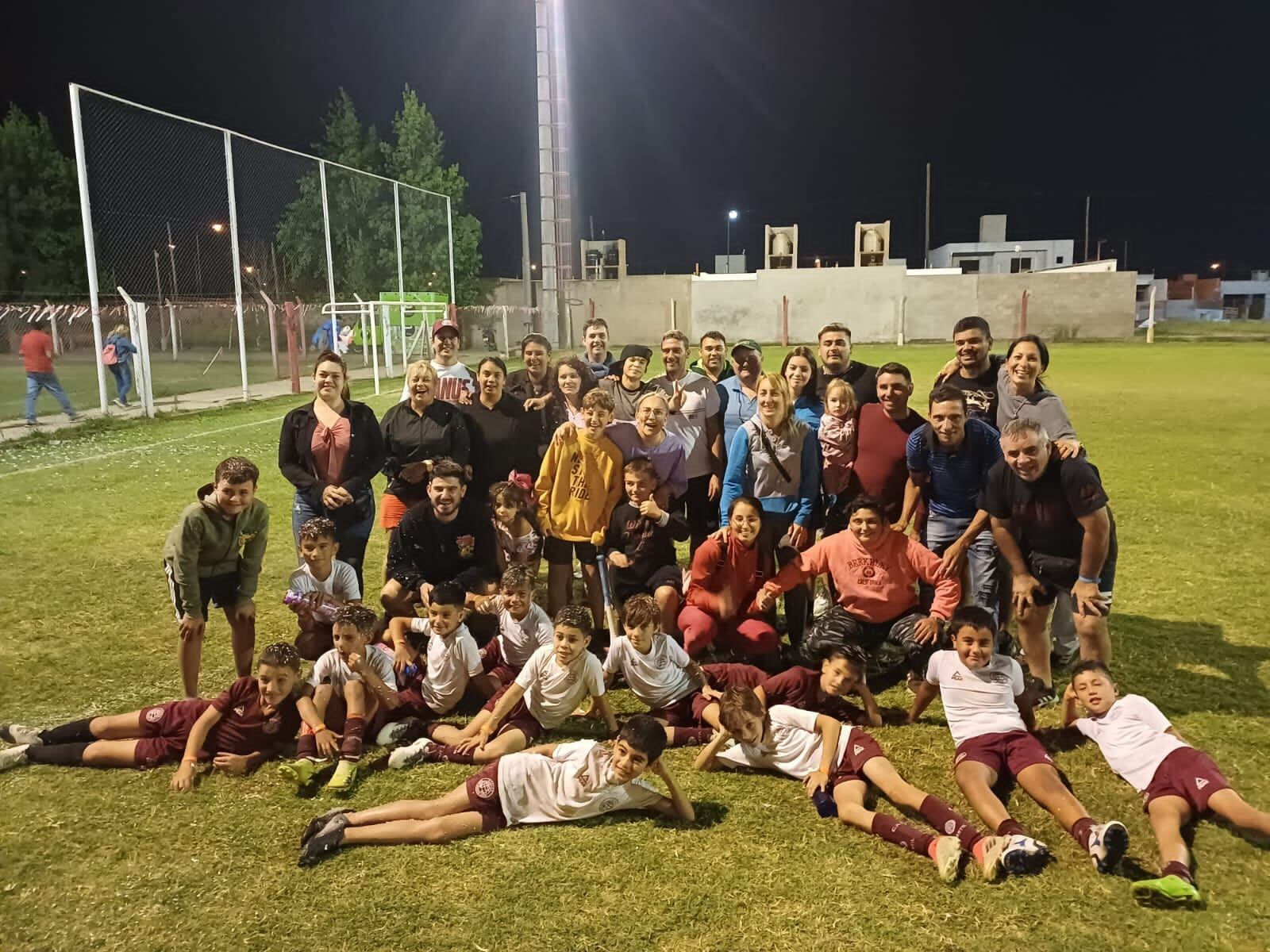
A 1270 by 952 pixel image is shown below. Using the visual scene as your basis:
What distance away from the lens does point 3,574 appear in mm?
7191

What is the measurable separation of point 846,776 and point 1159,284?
8429cm

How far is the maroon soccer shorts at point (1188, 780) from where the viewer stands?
3.53 m

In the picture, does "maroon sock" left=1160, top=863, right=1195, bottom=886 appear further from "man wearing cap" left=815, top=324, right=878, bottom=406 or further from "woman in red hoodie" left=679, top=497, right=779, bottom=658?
"man wearing cap" left=815, top=324, right=878, bottom=406

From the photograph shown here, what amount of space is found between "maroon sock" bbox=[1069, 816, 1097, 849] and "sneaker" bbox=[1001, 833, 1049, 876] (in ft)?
0.66

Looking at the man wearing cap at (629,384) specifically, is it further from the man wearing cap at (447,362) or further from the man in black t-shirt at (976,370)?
the man in black t-shirt at (976,370)

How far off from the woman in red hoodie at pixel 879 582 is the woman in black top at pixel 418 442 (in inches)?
86.0

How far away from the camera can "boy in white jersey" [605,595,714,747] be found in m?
4.47

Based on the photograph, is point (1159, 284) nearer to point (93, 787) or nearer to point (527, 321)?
point (527, 321)

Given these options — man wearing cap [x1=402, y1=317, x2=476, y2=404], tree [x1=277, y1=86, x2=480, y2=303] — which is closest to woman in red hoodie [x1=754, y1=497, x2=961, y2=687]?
man wearing cap [x1=402, y1=317, x2=476, y2=404]

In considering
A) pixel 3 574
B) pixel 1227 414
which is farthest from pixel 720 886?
pixel 1227 414

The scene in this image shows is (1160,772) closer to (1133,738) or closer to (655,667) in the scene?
(1133,738)

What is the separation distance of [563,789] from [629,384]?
3.31m

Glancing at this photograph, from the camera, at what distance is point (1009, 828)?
3463 millimetres

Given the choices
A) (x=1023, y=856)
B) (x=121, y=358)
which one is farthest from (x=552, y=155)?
(x=1023, y=856)
